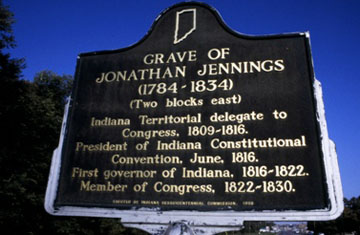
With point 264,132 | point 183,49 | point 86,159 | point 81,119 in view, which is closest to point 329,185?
point 264,132

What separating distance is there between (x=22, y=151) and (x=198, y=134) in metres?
17.2

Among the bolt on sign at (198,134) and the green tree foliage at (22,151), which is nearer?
the bolt on sign at (198,134)

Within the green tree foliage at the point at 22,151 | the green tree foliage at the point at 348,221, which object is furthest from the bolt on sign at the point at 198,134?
the green tree foliage at the point at 348,221

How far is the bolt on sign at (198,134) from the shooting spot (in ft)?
9.24

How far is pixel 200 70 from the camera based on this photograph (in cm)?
352

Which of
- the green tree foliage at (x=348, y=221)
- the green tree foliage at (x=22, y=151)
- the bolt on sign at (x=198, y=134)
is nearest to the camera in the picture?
the bolt on sign at (x=198, y=134)

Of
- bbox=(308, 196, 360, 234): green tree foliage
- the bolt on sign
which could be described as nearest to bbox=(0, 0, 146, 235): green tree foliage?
the bolt on sign

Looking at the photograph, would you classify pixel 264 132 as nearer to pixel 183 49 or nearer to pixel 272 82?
pixel 272 82

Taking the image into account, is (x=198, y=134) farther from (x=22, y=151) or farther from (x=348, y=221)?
(x=348, y=221)

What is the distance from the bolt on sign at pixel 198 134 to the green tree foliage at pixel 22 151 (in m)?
13.6

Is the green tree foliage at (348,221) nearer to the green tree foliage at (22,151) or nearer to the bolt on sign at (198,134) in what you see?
the green tree foliage at (22,151)

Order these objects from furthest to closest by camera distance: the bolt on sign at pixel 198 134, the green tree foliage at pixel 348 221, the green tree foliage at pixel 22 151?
the green tree foliage at pixel 348 221
the green tree foliage at pixel 22 151
the bolt on sign at pixel 198 134

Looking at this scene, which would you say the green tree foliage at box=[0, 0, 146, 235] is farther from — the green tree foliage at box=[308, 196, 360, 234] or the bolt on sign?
the green tree foliage at box=[308, 196, 360, 234]

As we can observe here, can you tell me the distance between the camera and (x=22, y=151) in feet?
56.0
